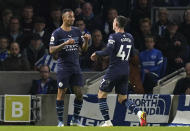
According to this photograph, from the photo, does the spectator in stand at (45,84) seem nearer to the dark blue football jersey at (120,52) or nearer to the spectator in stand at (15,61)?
the spectator in stand at (15,61)

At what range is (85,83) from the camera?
18.2m

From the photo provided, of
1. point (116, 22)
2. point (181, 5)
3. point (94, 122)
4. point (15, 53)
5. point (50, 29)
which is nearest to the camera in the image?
point (116, 22)

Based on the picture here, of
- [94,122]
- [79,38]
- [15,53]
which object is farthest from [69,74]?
[15,53]

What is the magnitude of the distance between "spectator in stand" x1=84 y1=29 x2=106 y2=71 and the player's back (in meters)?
4.04

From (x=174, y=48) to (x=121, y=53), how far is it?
4741 mm

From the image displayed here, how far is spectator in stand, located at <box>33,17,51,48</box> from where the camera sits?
742 inches

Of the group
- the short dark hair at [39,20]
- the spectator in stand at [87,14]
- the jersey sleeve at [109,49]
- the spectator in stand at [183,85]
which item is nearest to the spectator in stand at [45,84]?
the short dark hair at [39,20]

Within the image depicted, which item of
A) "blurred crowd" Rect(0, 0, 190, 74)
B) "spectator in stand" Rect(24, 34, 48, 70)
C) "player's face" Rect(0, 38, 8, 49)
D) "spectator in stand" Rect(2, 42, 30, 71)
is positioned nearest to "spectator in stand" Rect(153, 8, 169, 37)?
"blurred crowd" Rect(0, 0, 190, 74)

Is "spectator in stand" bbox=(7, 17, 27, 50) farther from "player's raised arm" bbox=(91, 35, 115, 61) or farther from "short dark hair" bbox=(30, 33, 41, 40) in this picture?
"player's raised arm" bbox=(91, 35, 115, 61)

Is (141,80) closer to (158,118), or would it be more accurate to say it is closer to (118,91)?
(158,118)

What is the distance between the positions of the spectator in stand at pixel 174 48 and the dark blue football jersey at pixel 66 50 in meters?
4.64

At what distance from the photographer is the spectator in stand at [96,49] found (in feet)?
60.8

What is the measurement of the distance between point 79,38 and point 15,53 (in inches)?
142

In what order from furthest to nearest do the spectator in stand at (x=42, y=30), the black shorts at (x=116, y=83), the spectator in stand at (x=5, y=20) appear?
the spectator in stand at (x=5, y=20), the spectator in stand at (x=42, y=30), the black shorts at (x=116, y=83)
